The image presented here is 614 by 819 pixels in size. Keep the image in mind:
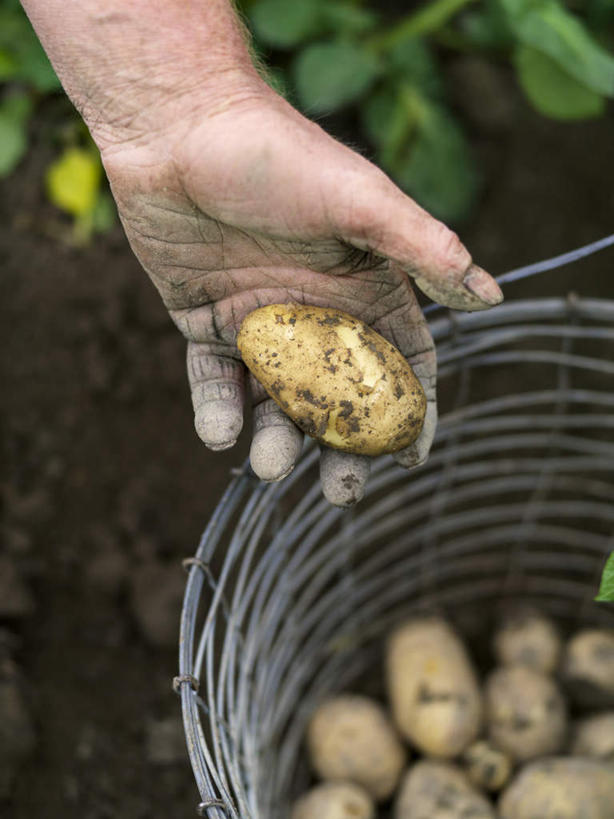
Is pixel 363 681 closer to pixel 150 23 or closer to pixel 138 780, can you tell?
pixel 138 780

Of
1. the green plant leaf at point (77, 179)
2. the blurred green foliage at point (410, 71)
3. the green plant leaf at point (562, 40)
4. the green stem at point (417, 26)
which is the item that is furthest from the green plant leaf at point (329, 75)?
the green plant leaf at point (77, 179)

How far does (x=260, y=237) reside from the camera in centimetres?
98

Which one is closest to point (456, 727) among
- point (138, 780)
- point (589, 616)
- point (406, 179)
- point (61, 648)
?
point (589, 616)

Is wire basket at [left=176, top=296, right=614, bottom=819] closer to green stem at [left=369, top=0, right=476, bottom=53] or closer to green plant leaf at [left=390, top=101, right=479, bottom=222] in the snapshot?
green plant leaf at [left=390, top=101, right=479, bottom=222]

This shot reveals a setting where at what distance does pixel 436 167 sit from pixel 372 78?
9.5 inches

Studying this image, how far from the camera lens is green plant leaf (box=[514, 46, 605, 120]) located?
58.1 inches

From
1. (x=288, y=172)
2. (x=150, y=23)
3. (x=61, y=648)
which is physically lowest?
(x=61, y=648)

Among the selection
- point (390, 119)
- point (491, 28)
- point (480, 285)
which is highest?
point (491, 28)

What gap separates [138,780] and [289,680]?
0.34 m

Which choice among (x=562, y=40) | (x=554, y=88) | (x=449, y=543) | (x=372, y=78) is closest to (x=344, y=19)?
(x=372, y=78)

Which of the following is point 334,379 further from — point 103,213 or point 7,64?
point 7,64

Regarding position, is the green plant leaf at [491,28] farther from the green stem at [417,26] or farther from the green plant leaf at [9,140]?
the green plant leaf at [9,140]

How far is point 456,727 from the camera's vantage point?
1.22m

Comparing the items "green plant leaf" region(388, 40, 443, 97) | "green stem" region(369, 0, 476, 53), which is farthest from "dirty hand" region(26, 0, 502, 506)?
"green plant leaf" region(388, 40, 443, 97)
